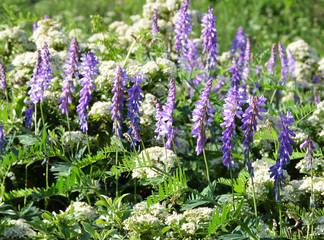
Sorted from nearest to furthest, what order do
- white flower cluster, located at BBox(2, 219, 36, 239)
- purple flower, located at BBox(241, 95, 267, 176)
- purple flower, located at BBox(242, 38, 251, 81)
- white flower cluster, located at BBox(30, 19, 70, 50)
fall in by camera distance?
purple flower, located at BBox(241, 95, 267, 176) < white flower cluster, located at BBox(2, 219, 36, 239) < white flower cluster, located at BBox(30, 19, 70, 50) < purple flower, located at BBox(242, 38, 251, 81)

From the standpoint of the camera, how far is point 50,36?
12.6ft

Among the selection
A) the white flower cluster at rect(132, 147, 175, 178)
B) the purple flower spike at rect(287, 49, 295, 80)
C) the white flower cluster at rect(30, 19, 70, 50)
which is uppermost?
the white flower cluster at rect(30, 19, 70, 50)

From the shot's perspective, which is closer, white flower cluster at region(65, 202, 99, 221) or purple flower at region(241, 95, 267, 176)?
purple flower at region(241, 95, 267, 176)

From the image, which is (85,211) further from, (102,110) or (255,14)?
(255,14)

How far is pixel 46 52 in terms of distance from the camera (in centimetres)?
273

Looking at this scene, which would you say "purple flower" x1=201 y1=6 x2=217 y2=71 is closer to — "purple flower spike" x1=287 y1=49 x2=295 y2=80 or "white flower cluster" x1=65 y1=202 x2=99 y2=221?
"purple flower spike" x1=287 y1=49 x2=295 y2=80

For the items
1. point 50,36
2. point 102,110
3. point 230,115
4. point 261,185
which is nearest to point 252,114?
point 230,115

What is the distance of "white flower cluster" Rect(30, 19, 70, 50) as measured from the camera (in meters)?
3.78

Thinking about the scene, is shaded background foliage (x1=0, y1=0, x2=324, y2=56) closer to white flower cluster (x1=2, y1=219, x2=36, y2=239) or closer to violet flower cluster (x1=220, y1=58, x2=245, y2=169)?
violet flower cluster (x1=220, y1=58, x2=245, y2=169)

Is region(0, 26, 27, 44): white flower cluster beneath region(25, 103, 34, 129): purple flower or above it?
above

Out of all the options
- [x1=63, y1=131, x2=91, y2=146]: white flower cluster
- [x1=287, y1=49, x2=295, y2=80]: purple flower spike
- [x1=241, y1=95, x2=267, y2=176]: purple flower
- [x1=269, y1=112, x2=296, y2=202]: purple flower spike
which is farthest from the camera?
[x1=287, y1=49, x2=295, y2=80]: purple flower spike

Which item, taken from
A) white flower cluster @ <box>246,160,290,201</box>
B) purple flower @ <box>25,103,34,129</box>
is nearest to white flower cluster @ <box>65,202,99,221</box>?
purple flower @ <box>25,103,34,129</box>

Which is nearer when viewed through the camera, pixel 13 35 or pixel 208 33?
pixel 208 33

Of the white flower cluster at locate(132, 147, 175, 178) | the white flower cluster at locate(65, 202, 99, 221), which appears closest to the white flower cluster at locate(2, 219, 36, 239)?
the white flower cluster at locate(65, 202, 99, 221)
